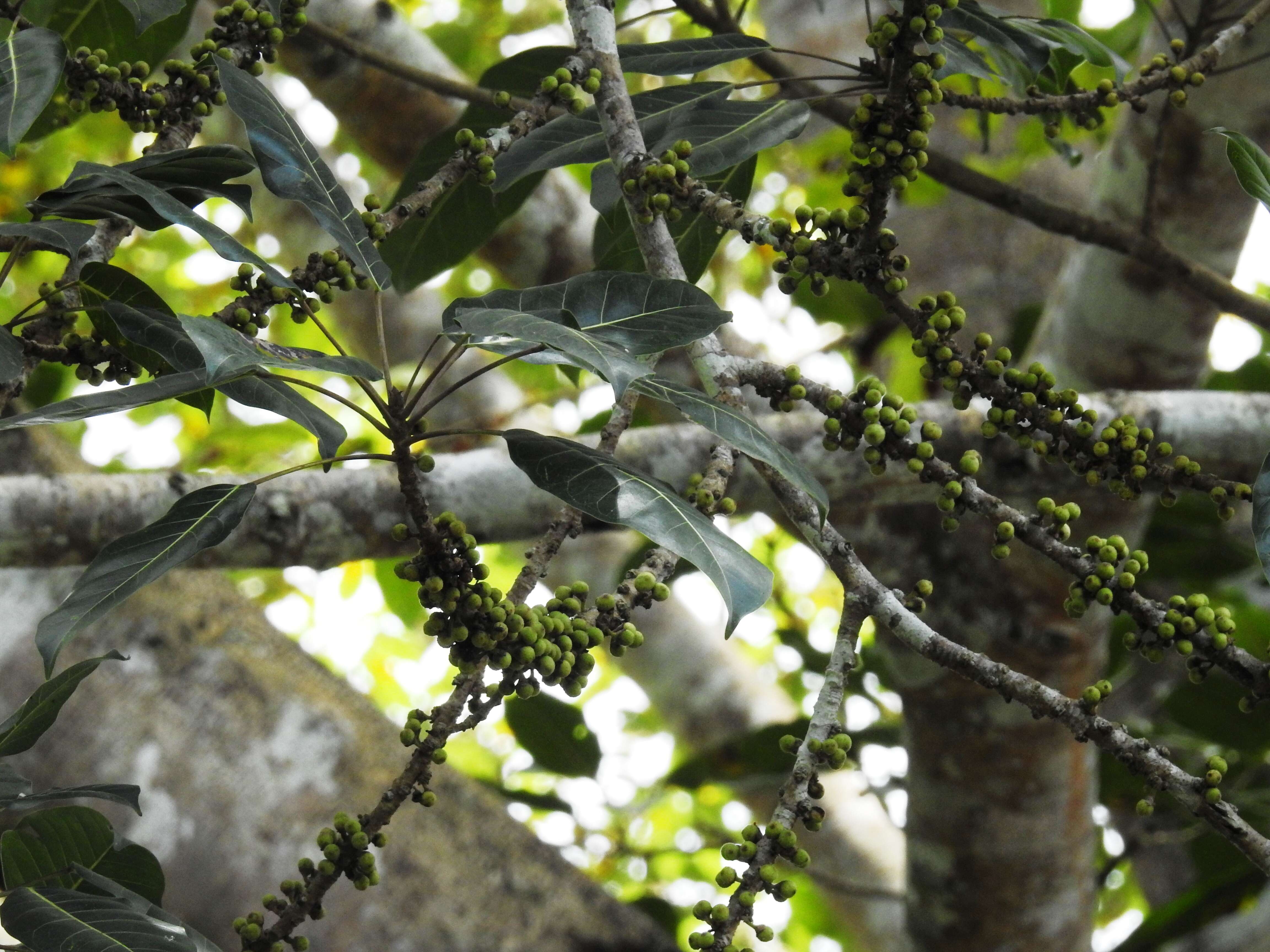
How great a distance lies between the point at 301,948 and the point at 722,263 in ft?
8.99

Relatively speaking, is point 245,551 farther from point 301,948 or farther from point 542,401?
point 542,401

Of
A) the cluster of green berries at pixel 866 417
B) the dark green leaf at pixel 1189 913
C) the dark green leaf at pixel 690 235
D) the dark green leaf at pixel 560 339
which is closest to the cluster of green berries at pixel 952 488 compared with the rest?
the cluster of green berries at pixel 866 417

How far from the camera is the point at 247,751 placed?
57.3 inches

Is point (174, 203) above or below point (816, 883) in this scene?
below

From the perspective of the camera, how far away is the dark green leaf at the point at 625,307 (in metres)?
0.70

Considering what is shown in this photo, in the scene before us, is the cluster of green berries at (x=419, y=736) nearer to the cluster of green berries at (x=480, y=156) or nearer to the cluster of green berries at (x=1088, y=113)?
the cluster of green berries at (x=480, y=156)

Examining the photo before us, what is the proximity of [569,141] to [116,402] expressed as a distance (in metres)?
0.52

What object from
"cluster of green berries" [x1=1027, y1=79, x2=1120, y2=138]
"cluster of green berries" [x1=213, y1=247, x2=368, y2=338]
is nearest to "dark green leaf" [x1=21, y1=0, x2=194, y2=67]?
"cluster of green berries" [x1=213, y1=247, x2=368, y2=338]

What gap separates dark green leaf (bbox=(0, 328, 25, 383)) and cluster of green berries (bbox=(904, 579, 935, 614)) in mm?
595

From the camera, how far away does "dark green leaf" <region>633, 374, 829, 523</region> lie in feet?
2.10

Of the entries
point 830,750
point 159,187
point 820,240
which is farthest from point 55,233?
point 830,750

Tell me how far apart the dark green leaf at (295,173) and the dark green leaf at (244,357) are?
0.14m

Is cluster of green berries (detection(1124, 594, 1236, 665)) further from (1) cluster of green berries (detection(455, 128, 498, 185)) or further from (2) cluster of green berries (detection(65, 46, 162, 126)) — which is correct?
(2) cluster of green berries (detection(65, 46, 162, 126))

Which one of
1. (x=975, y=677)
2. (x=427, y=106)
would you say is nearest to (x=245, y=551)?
(x=975, y=677)
